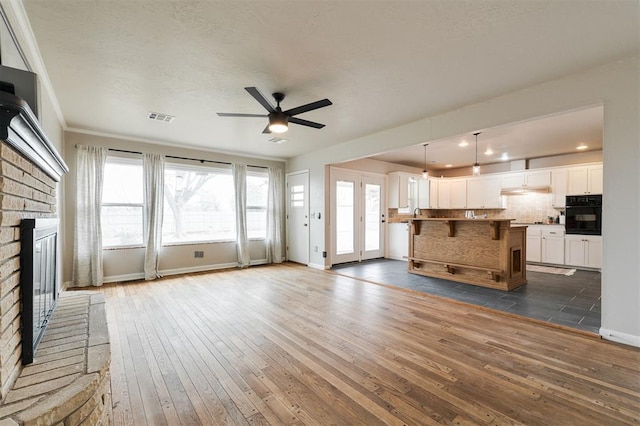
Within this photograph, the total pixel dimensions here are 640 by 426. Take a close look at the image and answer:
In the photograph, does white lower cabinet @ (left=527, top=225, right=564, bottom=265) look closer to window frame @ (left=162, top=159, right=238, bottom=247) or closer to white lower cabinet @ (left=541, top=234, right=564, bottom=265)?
white lower cabinet @ (left=541, top=234, right=564, bottom=265)

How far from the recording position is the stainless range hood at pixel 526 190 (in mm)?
6628

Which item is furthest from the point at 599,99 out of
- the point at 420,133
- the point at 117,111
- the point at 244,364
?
the point at 117,111

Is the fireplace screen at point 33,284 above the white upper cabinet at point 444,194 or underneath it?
underneath

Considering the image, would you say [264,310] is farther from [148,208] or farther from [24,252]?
[148,208]

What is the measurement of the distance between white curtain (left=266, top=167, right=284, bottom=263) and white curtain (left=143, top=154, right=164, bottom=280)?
7.59ft

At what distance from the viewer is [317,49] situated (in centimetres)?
246

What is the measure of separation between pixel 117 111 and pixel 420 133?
4308 millimetres

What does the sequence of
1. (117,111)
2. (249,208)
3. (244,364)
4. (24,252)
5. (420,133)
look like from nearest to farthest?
(24,252) → (244,364) → (117,111) → (420,133) → (249,208)

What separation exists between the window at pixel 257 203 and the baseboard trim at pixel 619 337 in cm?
581

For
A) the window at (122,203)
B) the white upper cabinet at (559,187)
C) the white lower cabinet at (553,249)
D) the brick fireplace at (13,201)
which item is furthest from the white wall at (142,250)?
the white upper cabinet at (559,187)

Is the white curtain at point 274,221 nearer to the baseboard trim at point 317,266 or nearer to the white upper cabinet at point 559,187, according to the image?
the baseboard trim at point 317,266

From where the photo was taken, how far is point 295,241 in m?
6.96

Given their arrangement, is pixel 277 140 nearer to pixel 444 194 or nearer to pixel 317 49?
pixel 317 49

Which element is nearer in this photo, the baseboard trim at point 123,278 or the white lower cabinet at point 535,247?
the baseboard trim at point 123,278
